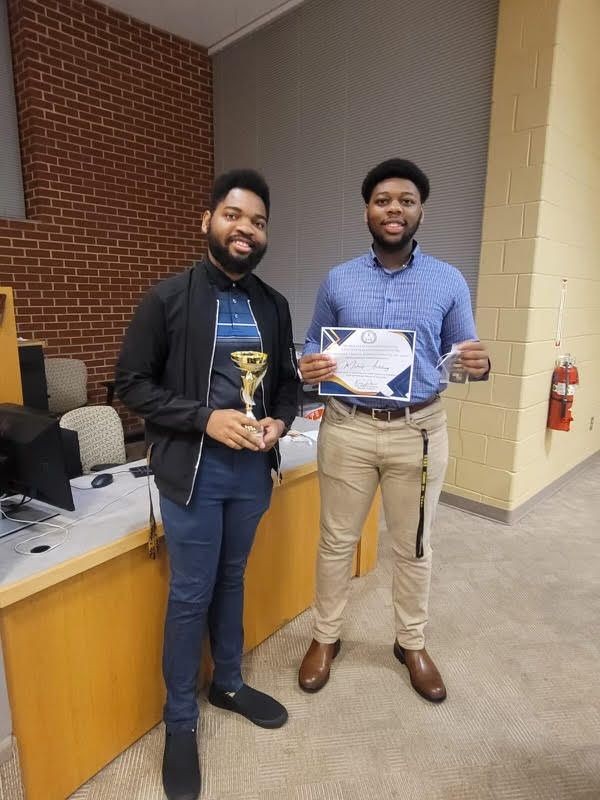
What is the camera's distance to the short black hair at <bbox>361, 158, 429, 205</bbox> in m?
1.42

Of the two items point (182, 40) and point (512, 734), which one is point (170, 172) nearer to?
point (182, 40)

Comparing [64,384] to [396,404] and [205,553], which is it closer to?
[205,553]

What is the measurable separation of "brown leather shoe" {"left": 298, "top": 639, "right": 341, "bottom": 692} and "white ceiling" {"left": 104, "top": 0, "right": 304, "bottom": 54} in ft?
14.3

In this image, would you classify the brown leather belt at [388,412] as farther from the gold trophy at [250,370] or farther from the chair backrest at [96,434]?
the chair backrest at [96,434]

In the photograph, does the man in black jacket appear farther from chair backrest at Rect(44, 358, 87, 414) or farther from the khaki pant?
chair backrest at Rect(44, 358, 87, 414)

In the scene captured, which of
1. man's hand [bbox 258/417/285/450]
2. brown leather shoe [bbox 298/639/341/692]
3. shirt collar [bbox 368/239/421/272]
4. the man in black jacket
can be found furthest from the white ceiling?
brown leather shoe [bbox 298/639/341/692]

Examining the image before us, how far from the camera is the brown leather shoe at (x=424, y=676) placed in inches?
66.6

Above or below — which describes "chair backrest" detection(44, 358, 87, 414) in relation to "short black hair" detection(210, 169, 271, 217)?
below

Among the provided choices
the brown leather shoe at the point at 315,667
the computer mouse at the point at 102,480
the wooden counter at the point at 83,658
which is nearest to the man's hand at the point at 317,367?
the wooden counter at the point at 83,658

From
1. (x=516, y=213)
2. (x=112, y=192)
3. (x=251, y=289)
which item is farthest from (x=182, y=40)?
(x=251, y=289)

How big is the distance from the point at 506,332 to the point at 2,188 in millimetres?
3793

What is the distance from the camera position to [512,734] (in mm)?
1572

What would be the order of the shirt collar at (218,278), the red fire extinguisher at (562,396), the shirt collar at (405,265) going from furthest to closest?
the red fire extinguisher at (562,396)
the shirt collar at (405,265)
the shirt collar at (218,278)

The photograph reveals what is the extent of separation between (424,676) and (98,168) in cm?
425
